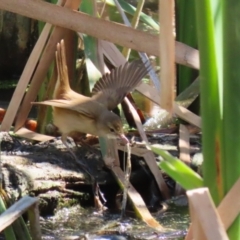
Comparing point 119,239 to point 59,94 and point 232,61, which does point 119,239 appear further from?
point 232,61

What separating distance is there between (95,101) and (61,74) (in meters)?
0.30

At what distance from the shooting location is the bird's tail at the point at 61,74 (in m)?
3.25

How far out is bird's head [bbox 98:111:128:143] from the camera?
3.25 meters

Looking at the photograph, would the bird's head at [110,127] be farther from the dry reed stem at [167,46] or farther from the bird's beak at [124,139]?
the dry reed stem at [167,46]

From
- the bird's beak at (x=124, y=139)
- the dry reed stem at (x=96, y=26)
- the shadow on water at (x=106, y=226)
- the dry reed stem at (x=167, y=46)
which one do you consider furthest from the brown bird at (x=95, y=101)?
the dry reed stem at (x=167, y=46)

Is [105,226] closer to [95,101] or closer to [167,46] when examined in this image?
[95,101]

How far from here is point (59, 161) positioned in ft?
10.6

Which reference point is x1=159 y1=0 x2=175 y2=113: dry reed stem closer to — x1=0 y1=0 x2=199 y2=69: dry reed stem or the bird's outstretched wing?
x1=0 y1=0 x2=199 y2=69: dry reed stem

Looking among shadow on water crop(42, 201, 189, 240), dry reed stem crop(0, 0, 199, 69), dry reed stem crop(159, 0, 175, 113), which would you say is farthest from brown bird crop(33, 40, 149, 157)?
dry reed stem crop(159, 0, 175, 113)

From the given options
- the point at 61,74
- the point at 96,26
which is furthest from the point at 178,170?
the point at 61,74

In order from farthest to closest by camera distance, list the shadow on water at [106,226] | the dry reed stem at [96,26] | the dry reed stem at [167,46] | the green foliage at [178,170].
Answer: the shadow on water at [106,226] → the dry reed stem at [96,26] → the dry reed stem at [167,46] → the green foliage at [178,170]

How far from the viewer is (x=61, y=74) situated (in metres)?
3.37

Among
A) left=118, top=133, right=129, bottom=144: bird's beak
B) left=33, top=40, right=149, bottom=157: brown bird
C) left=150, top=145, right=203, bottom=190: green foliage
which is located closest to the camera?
left=150, top=145, right=203, bottom=190: green foliage

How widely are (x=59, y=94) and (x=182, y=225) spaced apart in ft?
3.27
